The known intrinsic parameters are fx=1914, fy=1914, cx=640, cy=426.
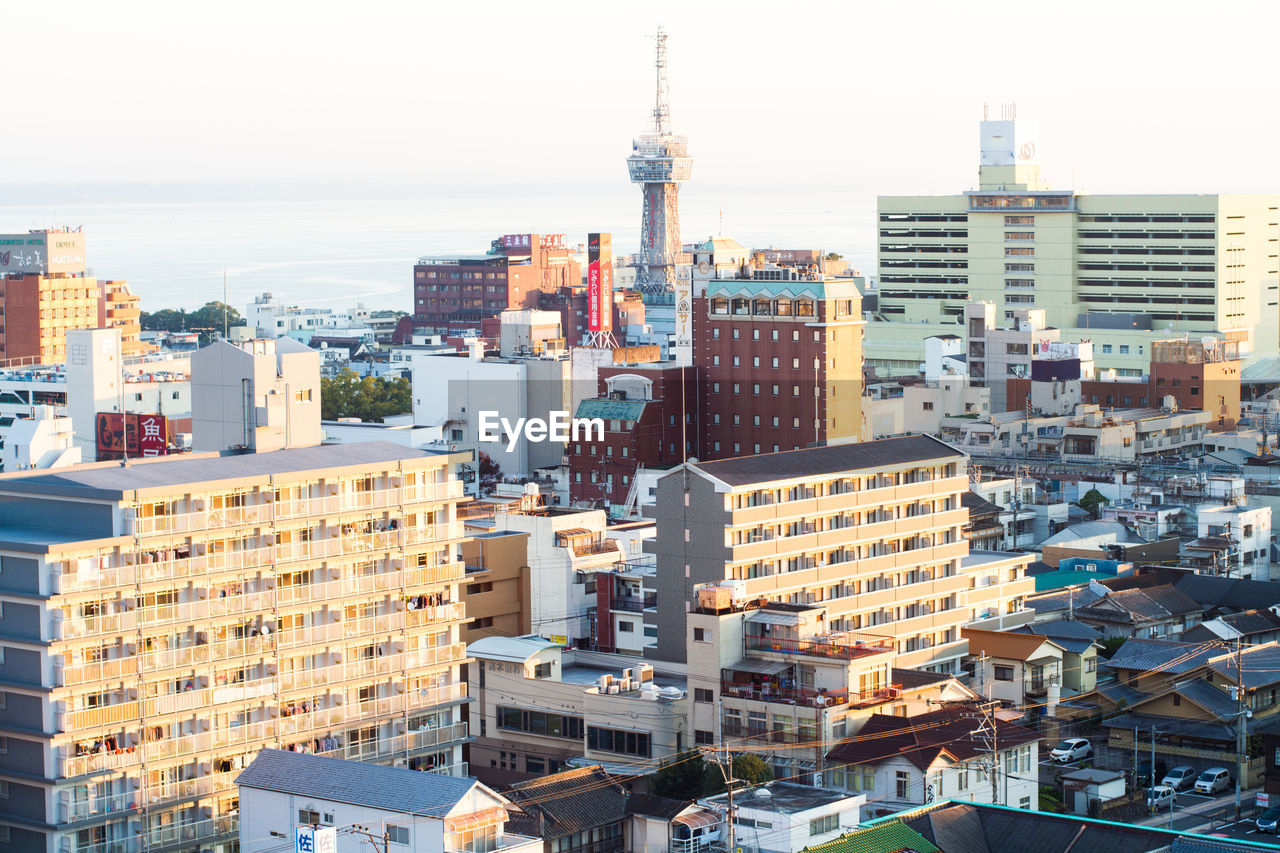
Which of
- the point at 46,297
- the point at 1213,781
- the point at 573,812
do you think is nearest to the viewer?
the point at 573,812

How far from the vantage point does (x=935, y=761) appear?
40125mm

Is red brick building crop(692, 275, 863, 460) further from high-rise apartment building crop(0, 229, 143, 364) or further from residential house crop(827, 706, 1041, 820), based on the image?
high-rise apartment building crop(0, 229, 143, 364)

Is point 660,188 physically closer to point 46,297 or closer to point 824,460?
point 46,297

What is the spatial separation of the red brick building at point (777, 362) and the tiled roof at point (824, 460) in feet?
82.6

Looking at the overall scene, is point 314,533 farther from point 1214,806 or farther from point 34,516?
point 1214,806

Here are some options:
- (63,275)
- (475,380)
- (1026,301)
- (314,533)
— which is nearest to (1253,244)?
(1026,301)

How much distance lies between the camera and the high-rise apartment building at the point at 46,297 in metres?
135

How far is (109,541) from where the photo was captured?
3728 centimetres

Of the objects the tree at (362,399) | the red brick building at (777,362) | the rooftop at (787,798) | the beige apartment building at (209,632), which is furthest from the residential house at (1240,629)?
the tree at (362,399)

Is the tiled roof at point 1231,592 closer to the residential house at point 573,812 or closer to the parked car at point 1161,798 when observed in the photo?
the parked car at point 1161,798

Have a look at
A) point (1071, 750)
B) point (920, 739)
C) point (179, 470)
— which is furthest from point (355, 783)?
point (1071, 750)

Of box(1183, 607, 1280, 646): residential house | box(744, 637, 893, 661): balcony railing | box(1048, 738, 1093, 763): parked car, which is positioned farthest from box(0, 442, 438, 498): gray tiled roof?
box(1183, 607, 1280, 646): residential house

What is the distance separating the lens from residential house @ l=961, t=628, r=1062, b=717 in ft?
167

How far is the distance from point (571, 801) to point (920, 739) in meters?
7.82
